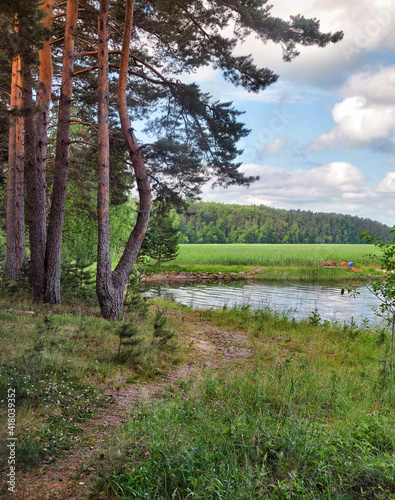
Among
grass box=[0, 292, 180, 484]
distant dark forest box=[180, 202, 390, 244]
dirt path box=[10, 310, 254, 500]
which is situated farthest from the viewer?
distant dark forest box=[180, 202, 390, 244]

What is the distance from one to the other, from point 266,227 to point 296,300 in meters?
70.4

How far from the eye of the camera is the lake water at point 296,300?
473 inches

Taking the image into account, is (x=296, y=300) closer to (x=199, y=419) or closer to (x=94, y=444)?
(x=199, y=419)

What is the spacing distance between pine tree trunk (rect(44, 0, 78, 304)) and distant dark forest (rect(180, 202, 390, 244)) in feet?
228

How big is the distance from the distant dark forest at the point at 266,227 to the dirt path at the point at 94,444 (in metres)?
71.4

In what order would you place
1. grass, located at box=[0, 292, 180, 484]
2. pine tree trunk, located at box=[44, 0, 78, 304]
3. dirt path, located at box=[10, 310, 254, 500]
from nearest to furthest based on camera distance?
1. dirt path, located at box=[10, 310, 254, 500]
2. grass, located at box=[0, 292, 180, 484]
3. pine tree trunk, located at box=[44, 0, 78, 304]

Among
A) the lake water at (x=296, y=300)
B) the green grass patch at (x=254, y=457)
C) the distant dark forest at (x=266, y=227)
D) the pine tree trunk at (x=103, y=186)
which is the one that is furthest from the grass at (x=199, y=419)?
the distant dark forest at (x=266, y=227)

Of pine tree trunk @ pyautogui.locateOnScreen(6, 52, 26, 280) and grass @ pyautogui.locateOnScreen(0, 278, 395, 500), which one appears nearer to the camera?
grass @ pyautogui.locateOnScreen(0, 278, 395, 500)

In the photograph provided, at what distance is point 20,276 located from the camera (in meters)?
8.98

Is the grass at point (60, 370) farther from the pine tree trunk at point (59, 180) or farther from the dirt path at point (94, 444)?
the pine tree trunk at point (59, 180)

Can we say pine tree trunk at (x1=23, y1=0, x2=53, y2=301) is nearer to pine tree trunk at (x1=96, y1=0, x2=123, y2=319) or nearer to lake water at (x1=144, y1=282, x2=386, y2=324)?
pine tree trunk at (x1=96, y1=0, x2=123, y2=319)

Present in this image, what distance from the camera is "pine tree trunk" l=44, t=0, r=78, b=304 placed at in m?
8.22

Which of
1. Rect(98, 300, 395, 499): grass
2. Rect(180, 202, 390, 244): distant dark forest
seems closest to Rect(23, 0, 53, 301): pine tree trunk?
Rect(98, 300, 395, 499): grass

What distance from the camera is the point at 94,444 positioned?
327 cm
